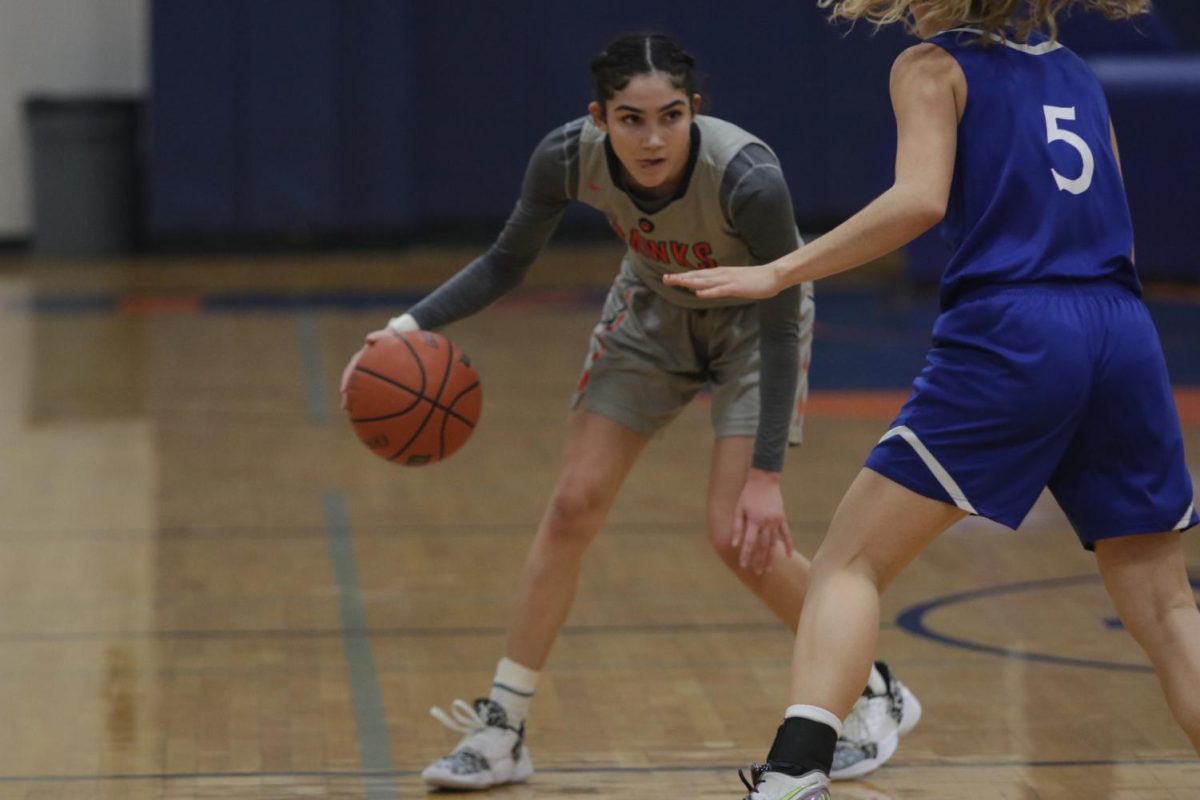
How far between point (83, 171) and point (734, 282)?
12.6 m

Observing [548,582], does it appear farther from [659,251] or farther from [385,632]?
[385,632]

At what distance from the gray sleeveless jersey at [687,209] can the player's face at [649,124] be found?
69 mm

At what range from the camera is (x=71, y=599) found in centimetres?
517

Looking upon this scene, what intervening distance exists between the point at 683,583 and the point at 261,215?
390 inches

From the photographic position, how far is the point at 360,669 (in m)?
4.51

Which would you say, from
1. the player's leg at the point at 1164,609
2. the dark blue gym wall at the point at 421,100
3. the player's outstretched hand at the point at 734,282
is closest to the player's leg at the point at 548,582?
the player's outstretched hand at the point at 734,282

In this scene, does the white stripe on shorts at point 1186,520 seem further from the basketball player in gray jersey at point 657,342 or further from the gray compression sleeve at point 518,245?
the gray compression sleeve at point 518,245

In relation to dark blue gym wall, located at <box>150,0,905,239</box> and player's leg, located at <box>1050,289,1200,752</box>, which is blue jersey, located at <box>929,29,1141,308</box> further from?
dark blue gym wall, located at <box>150,0,905,239</box>

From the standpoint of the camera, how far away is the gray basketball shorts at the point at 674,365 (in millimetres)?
3779

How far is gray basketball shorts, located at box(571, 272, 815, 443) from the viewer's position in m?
3.78

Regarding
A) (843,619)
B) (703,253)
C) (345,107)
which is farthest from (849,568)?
(345,107)

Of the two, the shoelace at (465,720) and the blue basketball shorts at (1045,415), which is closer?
the blue basketball shorts at (1045,415)

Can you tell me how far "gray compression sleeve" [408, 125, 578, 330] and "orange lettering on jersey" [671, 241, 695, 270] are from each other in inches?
9.4

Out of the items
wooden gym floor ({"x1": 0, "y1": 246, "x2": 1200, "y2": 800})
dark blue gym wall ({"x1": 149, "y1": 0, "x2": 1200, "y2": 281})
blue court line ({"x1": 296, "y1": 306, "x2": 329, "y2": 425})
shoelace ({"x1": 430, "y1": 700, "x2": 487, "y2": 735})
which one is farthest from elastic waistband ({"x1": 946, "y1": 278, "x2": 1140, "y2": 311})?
dark blue gym wall ({"x1": 149, "y1": 0, "x2": 1200, "y2": 281})
